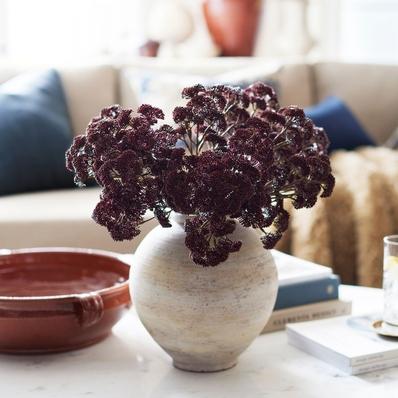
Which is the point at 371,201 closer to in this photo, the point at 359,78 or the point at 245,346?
the point at 359,78

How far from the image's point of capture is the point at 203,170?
1.02 m

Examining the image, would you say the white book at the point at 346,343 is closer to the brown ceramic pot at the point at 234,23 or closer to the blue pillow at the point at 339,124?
the blue pillow at the point at 339,124

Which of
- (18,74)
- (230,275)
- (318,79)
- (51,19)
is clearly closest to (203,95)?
(230,275)

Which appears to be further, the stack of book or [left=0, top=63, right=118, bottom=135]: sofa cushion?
[left=0, top=63, right=118, bottom=135]: sofa cushion

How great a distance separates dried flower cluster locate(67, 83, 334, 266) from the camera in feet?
3.36

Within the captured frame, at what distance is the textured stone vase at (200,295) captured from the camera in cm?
110

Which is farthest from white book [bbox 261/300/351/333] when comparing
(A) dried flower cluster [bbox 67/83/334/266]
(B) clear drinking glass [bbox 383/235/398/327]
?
(A) dried flower cluster [bbox 67/83/334/266]

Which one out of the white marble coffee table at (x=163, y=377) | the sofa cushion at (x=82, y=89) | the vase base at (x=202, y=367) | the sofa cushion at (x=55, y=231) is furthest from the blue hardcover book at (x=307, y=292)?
the sofa cushion at (x=82, y=89)

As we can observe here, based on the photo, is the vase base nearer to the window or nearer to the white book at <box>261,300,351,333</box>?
the white book at <box>261,300,351,333</box>

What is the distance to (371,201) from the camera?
2.45 meters

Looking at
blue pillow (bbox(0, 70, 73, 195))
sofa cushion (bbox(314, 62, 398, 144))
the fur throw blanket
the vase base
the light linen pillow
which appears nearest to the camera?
the vase base

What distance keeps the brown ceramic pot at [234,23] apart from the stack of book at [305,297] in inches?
104

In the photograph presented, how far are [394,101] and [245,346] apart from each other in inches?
93.5

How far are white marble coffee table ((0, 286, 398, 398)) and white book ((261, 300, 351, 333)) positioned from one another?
8cm
